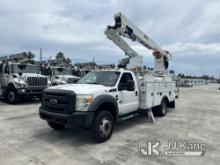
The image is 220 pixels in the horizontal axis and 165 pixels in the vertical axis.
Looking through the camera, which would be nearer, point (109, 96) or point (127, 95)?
point (109, 96)

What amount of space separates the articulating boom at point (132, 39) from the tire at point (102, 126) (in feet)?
11.8

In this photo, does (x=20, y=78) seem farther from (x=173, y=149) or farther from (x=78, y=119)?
(x=173, y=149)

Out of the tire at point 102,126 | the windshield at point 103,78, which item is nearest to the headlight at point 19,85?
the windshield at point 103,78

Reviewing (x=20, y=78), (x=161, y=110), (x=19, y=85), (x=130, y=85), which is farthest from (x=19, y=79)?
(x=161, y=110)

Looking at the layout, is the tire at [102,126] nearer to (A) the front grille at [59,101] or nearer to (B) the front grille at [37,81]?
(A) the front grille at [59,101]

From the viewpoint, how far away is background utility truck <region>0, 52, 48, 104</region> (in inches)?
478

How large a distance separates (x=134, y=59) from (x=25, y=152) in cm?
559

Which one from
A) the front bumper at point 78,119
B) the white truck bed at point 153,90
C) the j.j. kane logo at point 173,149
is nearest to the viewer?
the j.j. kane logo at point 173,149

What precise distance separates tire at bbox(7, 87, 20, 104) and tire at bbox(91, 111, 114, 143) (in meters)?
7.99

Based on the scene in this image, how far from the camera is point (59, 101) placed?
18.0 feet

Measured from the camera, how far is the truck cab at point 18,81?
12109 millimetres

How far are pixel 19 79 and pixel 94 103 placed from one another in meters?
8.46

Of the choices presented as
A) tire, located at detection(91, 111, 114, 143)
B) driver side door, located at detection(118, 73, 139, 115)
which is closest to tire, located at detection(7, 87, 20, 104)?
driver side door, located at detection(118, 73, 139, 115)

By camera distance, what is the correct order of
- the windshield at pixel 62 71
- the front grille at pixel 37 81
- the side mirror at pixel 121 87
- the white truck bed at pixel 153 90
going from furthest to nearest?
the windshield at pixel 62 71, the front grille at pixel 37 81, the white truck bed at pixel 153 90, the side mirror at pixel 121 87
